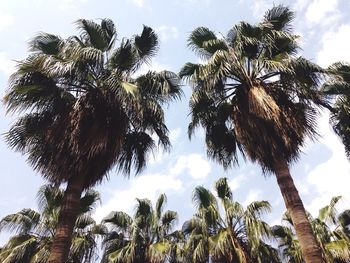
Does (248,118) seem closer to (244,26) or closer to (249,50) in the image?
(249,50)

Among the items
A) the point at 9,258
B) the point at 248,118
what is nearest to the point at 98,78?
the point at 248,118

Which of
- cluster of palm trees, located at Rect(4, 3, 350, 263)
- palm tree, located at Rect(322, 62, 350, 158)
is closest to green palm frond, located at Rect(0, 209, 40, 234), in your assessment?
cluster of palm trees, located at Rect(4, 3, 350, 263)

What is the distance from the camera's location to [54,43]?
1205 centimetres

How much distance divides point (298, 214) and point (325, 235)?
41.7ft

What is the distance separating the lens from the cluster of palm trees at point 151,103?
1032 centimetres

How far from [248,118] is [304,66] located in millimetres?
2468

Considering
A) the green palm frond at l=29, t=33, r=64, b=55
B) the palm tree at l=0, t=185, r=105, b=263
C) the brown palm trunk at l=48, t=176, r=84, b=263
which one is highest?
the green palm frond at l=29, t=33, r=64, b=55

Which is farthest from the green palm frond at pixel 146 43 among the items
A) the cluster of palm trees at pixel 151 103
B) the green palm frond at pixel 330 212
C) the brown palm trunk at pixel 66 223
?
the green palm frond at pixel 330 212

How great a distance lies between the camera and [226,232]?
17.1 metres

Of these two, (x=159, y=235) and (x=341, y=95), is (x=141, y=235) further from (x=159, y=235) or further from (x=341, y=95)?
(x=341, y=95)

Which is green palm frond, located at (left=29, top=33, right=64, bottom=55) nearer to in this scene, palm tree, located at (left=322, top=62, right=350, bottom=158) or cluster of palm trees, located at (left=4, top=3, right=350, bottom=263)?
cluster of palm trees, located at (left=4, top=3, right=350, bottom=263)

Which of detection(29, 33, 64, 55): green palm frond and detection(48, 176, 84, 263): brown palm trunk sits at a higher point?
detection(29, 33, 64, 55): green palm frond

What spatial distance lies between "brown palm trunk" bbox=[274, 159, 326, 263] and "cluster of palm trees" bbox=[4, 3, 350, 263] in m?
0.03

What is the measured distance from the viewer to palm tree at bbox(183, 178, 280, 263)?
16.5 m
